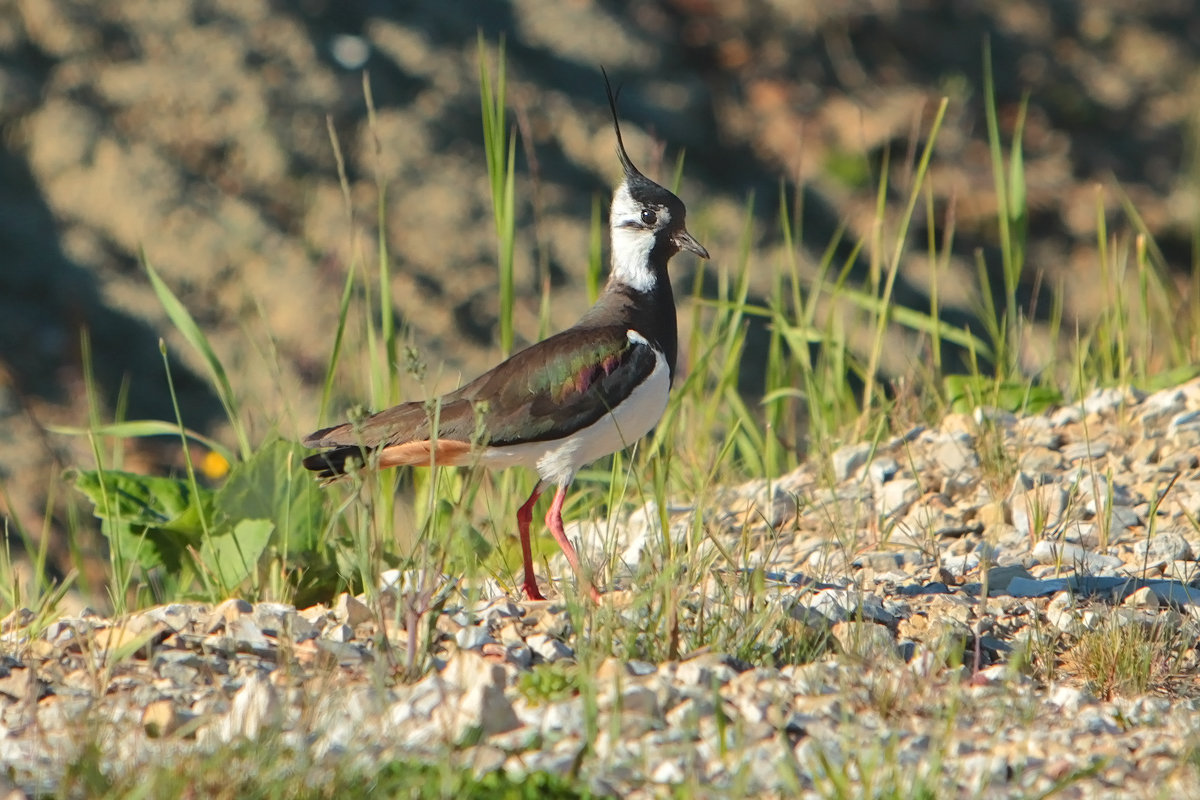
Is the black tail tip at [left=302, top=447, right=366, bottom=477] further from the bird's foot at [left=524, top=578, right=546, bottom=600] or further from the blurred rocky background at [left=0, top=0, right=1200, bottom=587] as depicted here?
the blurred rocky background at [left=0, top=0, right=1200, bottom=587]

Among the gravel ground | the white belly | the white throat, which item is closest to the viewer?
the gravel ground

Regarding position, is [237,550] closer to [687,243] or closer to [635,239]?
[635,239]

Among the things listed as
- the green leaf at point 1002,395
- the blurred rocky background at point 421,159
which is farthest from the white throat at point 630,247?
the blurred rocky background at point 421,159

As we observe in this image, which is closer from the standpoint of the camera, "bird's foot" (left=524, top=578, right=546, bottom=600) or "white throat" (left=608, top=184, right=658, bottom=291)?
"bird's foot" (left=524, top=578, right=546, bottom=600)

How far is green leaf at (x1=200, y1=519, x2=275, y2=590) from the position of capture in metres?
3.97

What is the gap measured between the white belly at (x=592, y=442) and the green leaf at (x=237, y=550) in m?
0.64

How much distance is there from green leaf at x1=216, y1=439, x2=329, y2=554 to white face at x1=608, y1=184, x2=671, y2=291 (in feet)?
3.83

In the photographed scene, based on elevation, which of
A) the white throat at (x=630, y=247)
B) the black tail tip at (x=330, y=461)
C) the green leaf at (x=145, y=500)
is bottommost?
the green leaf at (x=145, y=500)

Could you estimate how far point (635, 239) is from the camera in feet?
15.3

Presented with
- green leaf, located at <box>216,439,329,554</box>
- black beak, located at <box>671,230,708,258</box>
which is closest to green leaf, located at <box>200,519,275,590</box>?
green leaf, located at <box>216,439,329,554</box>

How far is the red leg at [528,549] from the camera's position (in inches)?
151

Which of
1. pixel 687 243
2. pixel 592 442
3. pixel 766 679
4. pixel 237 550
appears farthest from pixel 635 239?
pixel 766 679

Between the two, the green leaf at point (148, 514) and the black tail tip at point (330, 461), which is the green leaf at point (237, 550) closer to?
the green leaf at point (148, 514)

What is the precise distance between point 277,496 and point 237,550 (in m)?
0.23
